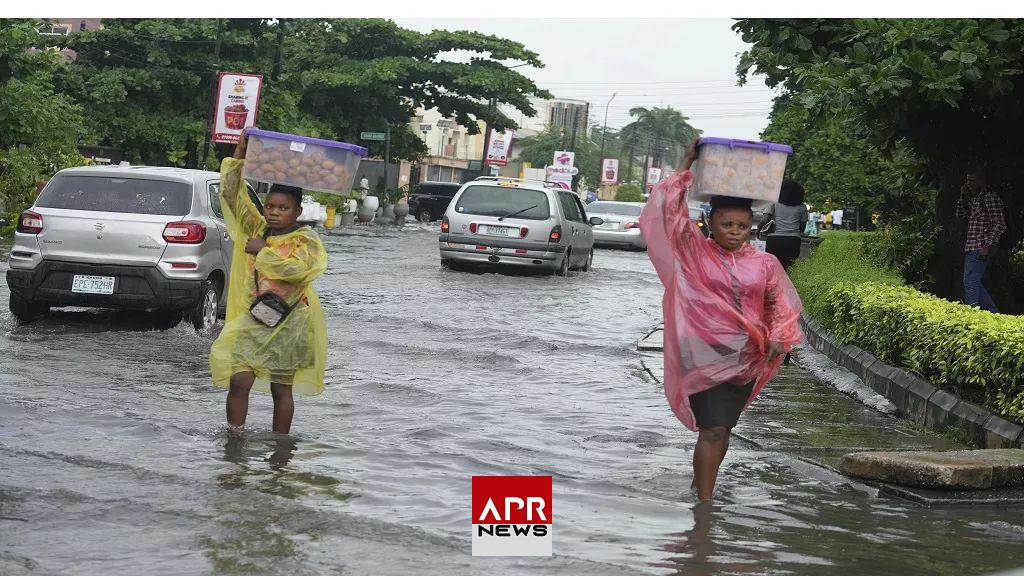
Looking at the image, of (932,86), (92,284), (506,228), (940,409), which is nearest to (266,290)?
(940,409)

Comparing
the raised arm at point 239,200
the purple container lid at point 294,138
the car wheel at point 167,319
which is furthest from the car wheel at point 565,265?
the raised arm at point 239,200

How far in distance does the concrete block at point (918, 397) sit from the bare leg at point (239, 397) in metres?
4.32

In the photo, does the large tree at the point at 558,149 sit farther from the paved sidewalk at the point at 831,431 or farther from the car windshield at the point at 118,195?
the paved sidewalk at the point at 831,431

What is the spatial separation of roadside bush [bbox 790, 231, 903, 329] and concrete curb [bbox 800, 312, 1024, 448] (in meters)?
1.22

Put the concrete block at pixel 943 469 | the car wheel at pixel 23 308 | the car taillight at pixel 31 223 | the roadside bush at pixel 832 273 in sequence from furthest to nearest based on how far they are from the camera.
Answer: the roadside bush at pixel 832 273
the car wheel at pixel 23 308
the car taillight at pixel 31 223
the concrete block at pixel 943 469

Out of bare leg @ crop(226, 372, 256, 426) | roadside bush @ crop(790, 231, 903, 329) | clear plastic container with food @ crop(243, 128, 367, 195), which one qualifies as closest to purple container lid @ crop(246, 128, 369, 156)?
clear plastic container with food @ crop(243, 128, 367, 195)

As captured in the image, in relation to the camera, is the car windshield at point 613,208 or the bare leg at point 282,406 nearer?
the bare leg at point 282,406

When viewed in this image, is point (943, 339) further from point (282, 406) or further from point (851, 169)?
point (851, 169)

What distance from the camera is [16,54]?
72.3 ft

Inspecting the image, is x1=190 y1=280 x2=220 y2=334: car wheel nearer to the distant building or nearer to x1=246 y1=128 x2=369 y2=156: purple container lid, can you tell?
x1=246 y1=128 x2=369 y2=156: purple container lid

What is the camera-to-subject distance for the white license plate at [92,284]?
11.8 meters

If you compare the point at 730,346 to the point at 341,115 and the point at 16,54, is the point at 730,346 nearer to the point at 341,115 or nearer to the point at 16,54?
the point at 16,54

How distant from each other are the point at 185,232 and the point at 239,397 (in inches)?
196

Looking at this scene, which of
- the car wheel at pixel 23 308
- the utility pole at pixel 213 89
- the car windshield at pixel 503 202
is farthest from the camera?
the utility pole at pixel 213 89
